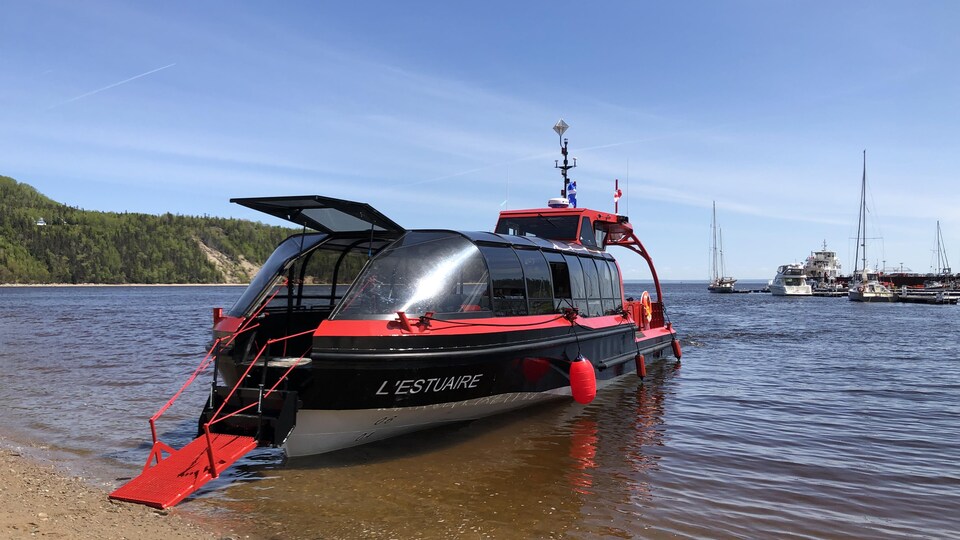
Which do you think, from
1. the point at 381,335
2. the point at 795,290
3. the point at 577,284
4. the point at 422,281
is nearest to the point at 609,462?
the point at 422,281

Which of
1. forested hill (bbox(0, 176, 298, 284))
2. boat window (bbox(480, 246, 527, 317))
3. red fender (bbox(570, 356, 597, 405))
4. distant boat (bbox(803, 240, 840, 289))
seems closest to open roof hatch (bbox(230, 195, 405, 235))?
boat window (bbox(480, 246, 527, 317))

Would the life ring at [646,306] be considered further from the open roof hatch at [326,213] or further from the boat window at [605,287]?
the open roof hatch at [326,213]

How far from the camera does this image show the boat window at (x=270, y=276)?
7.97 metres

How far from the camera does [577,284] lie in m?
11.0

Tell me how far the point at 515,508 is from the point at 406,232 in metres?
3.64

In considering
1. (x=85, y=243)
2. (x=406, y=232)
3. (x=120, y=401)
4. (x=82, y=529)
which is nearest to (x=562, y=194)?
(x=406, y=232)

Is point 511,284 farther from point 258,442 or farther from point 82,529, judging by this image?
point 82,529

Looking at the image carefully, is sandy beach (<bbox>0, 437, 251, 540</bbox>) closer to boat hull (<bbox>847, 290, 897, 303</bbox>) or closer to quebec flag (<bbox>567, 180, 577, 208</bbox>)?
quebec flag (<bbox>567, 180, 577, 208</bbox>)

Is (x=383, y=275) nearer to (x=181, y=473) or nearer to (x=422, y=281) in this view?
(x=422, y=281)

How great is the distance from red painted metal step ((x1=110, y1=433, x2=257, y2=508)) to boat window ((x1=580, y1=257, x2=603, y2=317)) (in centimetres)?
661

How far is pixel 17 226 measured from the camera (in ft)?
465

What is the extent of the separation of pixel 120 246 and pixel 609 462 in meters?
169

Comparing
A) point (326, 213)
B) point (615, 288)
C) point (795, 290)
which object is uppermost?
point (326, 213)

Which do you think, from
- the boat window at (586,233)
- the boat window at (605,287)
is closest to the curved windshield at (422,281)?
the boat window at (605,287)
